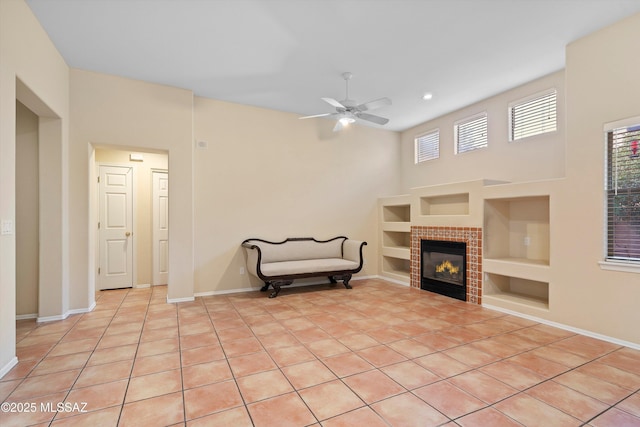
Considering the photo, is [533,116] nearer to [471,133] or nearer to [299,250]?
[471,133]

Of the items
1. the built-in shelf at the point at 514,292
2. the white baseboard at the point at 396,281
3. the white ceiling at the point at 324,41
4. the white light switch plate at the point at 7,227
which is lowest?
the white baseboard at the point at 396,281

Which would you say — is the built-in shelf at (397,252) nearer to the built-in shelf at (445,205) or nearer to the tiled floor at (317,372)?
the built-in shelf at (445,205)

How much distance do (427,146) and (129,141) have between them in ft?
17.2

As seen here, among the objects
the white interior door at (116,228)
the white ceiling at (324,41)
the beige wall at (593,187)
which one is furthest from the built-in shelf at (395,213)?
the white interior door at (116,228)

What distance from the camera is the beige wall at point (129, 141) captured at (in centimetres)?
393

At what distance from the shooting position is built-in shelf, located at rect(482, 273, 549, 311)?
3.82 meters

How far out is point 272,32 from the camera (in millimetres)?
3139

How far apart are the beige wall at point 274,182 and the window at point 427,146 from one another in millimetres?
605

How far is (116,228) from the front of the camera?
5.32 meters

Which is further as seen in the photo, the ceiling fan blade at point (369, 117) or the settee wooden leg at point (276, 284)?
the settee wooden leg at point (276, 284)

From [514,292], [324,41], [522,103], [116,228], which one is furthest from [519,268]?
[116,228]

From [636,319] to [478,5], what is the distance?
10.6 feet

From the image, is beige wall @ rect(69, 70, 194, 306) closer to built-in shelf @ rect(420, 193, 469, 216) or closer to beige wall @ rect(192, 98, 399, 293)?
beige wall @ rect(192, 98, 399, 293)

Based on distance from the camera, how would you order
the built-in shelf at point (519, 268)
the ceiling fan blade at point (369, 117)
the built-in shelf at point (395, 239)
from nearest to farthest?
the built-in shelf at point (519, 268) → the ceiling fan blade at point (369, 117) → the built-in shelf at point (395, 239)
